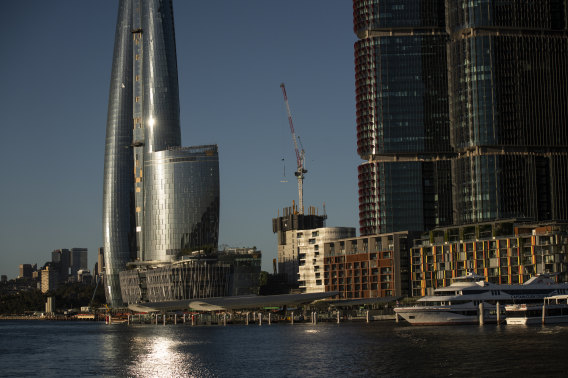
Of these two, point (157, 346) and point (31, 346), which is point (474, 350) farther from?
point (31, 346)

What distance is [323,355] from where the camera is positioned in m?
140

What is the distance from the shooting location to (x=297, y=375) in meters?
116

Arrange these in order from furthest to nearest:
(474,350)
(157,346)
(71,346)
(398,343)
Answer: (71,346), (157,346), (398,343), (474,350)

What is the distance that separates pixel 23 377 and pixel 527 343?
256ft

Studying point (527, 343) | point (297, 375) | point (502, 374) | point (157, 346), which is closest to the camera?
point (502, 374)

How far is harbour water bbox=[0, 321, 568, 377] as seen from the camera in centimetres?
11712

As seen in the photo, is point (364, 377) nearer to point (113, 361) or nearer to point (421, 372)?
point (421, 372)

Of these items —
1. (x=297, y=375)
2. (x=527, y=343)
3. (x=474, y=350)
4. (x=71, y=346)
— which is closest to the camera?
(x=297, y=375)

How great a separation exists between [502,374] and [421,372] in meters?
10.2

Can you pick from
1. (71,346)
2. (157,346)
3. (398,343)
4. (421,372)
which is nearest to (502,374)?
(421,372)

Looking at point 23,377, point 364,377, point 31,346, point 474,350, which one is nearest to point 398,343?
point 474,350

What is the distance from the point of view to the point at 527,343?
5655 inches

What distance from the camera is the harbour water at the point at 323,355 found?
11712 centimetres

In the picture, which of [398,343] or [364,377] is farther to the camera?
[398,343]
